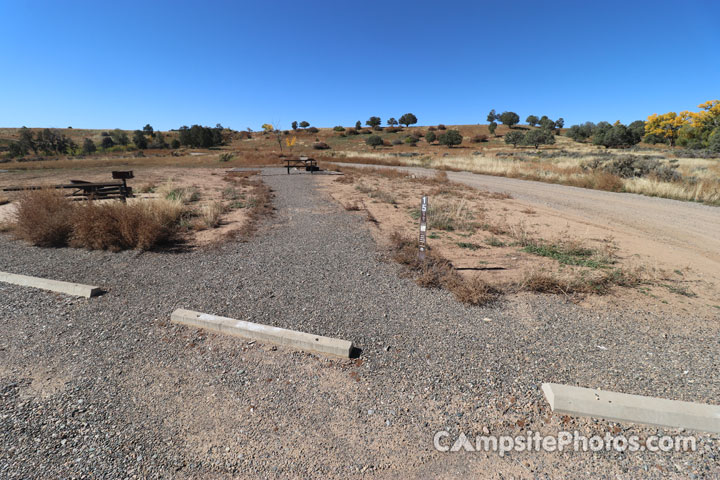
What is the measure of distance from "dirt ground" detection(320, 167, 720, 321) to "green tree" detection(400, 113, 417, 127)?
89696 mm

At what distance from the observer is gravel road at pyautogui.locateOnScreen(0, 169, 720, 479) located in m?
2.13

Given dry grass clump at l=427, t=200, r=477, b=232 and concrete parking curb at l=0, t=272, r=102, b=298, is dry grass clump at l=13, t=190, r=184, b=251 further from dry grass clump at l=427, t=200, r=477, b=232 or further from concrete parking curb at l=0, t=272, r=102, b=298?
dry grass clump at l=427, t=200, r=477, b=232

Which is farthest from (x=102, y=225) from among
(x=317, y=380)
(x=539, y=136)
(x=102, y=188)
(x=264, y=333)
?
(x=539, y=136)

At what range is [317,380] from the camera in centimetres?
286

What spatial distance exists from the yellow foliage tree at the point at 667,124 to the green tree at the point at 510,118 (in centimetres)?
2669

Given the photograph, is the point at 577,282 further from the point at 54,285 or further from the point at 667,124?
the point at 667,124

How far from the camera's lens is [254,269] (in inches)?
216

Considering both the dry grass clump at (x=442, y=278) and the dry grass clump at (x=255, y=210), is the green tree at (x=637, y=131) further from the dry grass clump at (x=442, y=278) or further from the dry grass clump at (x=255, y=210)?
the dry grass clump at (x=442, y=278)

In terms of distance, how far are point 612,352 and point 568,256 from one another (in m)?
3.32

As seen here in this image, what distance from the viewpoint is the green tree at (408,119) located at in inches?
3725

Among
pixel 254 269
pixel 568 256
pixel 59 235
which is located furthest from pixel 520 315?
pixel 59 235

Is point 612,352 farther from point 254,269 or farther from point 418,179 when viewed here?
point 418,179

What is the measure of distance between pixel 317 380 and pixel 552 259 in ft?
17.2

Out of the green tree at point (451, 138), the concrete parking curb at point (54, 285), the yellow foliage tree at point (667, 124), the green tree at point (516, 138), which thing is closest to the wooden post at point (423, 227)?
the concrete parking curb at point (54, 285)
